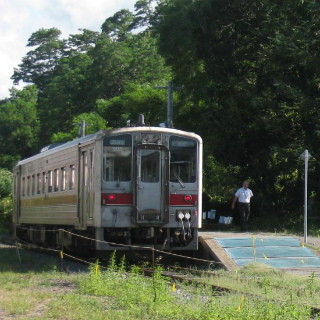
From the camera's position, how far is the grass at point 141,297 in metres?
9.69

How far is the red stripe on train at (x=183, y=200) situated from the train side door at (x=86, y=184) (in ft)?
5.89

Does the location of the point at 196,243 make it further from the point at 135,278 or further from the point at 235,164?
the point at 235,164

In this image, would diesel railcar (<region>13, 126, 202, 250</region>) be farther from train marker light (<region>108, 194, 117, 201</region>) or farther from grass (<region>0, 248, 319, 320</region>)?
grass (<region>0, 248, 319, 320</region>)

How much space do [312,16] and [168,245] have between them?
12118 millimetres

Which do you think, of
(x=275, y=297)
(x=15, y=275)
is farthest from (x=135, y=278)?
(x=15, y=275)

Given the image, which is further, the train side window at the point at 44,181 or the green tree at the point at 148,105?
the green tree at the point at 148,105

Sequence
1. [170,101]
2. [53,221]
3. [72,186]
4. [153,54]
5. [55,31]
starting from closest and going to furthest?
1. [72,186]
2. [53,221]
3. [170,101]
4. [153,54]
5. [55,31]

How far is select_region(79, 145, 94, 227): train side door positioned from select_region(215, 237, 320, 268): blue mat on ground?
3261mm

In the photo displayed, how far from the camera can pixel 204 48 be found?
99.7ft

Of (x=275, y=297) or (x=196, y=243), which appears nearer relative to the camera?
(x=275, y=297)

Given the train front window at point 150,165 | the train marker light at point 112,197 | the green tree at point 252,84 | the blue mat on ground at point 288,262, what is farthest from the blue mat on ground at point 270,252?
the green tree at point 252,84

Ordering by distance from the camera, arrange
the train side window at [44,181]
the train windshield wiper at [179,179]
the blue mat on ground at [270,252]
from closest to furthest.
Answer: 1. the train windshield wiper at [179,179]
2. the blue mat on ground at [270,252]
3. the train side window at [44,181]

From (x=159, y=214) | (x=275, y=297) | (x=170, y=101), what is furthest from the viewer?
(x=170, y=101)

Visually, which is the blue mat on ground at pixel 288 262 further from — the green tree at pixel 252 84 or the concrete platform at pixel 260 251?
the green tree at pixel 252 84
